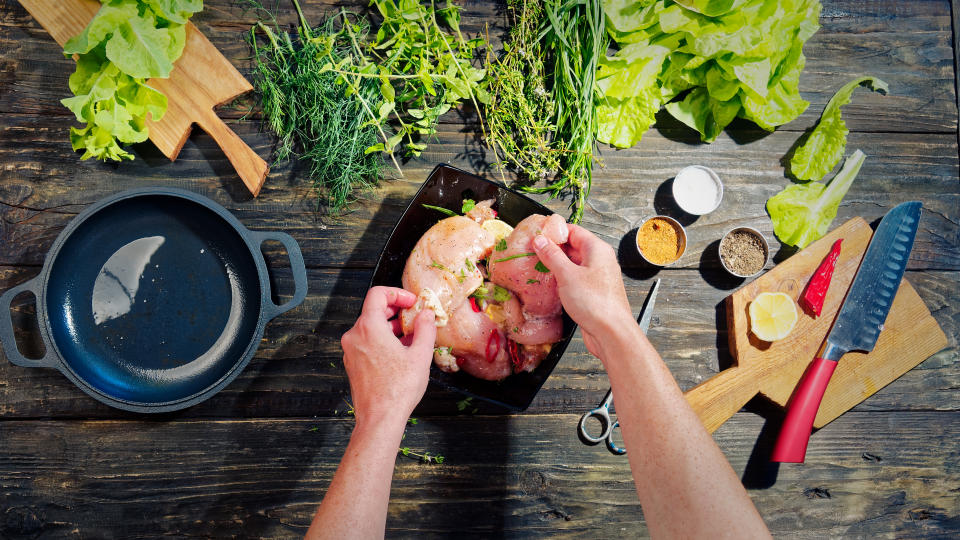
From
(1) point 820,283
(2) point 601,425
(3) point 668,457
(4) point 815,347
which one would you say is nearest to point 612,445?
(2) point 601,425

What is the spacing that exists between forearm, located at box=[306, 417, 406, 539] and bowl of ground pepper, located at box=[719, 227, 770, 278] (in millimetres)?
1318

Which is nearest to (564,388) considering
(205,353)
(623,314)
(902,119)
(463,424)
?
(463,424)

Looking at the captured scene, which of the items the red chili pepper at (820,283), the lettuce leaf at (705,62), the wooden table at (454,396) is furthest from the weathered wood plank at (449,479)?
the lettuce leaf at (705,62)

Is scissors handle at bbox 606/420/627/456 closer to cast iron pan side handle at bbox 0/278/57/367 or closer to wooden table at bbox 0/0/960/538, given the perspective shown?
wooden table at bbox 0/0/960/538

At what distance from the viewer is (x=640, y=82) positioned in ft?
6.00

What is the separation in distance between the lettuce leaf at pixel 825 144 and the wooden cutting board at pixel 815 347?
0.78ft

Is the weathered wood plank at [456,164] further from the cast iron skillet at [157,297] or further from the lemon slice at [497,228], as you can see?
the lemon slice at [497,228]

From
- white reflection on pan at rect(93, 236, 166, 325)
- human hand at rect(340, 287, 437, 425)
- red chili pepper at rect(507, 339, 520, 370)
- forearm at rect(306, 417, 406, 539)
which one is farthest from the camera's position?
white reflection on pan at rect(93, 236, 166, 325)

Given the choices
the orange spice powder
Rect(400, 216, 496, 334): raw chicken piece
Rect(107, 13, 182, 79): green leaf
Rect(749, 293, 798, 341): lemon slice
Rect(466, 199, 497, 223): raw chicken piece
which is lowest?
Rect(749, 293, 798, 341): lemon slice

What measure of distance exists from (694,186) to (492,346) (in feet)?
3.27

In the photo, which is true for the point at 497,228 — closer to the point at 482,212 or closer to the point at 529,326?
the point at 482,212

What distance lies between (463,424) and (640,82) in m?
1.38

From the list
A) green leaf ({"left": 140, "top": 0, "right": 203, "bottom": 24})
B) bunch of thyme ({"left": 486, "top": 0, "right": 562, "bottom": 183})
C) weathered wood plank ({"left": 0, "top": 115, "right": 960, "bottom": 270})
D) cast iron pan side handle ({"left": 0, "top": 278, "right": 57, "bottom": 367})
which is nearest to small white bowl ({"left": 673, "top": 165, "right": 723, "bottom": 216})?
weathered wood plank ({"left": 0, "top": 115, "right": 960, "bottom": 270})

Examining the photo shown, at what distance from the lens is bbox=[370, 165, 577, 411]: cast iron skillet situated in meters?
1.59
